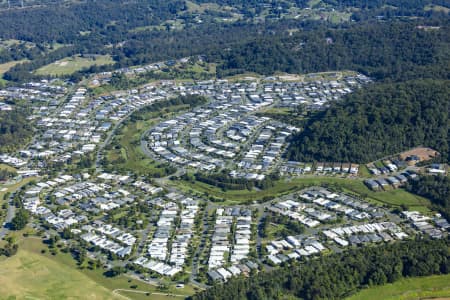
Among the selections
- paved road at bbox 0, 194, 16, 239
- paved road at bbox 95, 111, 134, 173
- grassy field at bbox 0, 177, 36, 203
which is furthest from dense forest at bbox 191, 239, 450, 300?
grassy field at bbox 0, 177, 36, 203

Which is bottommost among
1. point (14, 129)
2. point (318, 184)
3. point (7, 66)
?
point (318, 184)

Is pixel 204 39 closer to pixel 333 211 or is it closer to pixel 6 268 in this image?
pixel 333 211

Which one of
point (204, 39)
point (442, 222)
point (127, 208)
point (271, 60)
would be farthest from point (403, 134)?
point (204, 39)

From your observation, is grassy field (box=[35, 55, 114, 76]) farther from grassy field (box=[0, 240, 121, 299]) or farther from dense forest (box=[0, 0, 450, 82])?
grassy field (box=[0, 240, 121, 299])

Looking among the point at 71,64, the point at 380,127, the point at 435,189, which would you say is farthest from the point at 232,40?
the point at 435,189

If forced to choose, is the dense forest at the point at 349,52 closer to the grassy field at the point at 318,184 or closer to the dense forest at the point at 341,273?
the grassy field at the point at 318,184

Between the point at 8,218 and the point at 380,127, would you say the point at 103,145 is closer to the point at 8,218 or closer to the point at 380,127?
the point at 8,218
